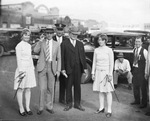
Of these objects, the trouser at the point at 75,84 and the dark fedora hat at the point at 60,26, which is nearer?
the dark fedora hat at the point at 60,26

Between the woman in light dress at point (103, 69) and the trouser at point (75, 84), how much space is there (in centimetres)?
26

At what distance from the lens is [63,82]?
2955 millimetres

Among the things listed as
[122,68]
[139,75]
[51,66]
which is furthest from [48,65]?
[139,75]

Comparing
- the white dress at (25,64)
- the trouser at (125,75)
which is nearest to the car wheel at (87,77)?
the trouser at (125,75)

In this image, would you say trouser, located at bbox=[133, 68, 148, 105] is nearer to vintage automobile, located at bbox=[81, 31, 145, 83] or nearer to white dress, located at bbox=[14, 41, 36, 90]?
vintage automobile, located at bbox=[81, 31, 145, 83]

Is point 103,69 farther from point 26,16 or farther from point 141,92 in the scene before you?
point 26,16

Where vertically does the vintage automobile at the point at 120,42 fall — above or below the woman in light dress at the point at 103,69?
above

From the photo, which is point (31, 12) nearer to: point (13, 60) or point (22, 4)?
point (22, 4)

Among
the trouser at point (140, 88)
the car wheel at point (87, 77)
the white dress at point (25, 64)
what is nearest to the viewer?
the white dress at point (25, 64)

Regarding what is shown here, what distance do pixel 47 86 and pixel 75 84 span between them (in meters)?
0.46

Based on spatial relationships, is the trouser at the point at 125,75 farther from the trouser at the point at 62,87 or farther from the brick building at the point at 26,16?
the brick building at the point at 26,16

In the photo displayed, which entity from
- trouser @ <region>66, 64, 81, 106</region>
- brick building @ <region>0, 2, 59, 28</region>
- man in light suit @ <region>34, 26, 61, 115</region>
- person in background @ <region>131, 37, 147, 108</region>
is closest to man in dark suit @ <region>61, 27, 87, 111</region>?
trouser @ <region>66, 64, 81, 106</region>

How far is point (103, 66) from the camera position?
274 centimetres

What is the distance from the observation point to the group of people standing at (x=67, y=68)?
2.73m
